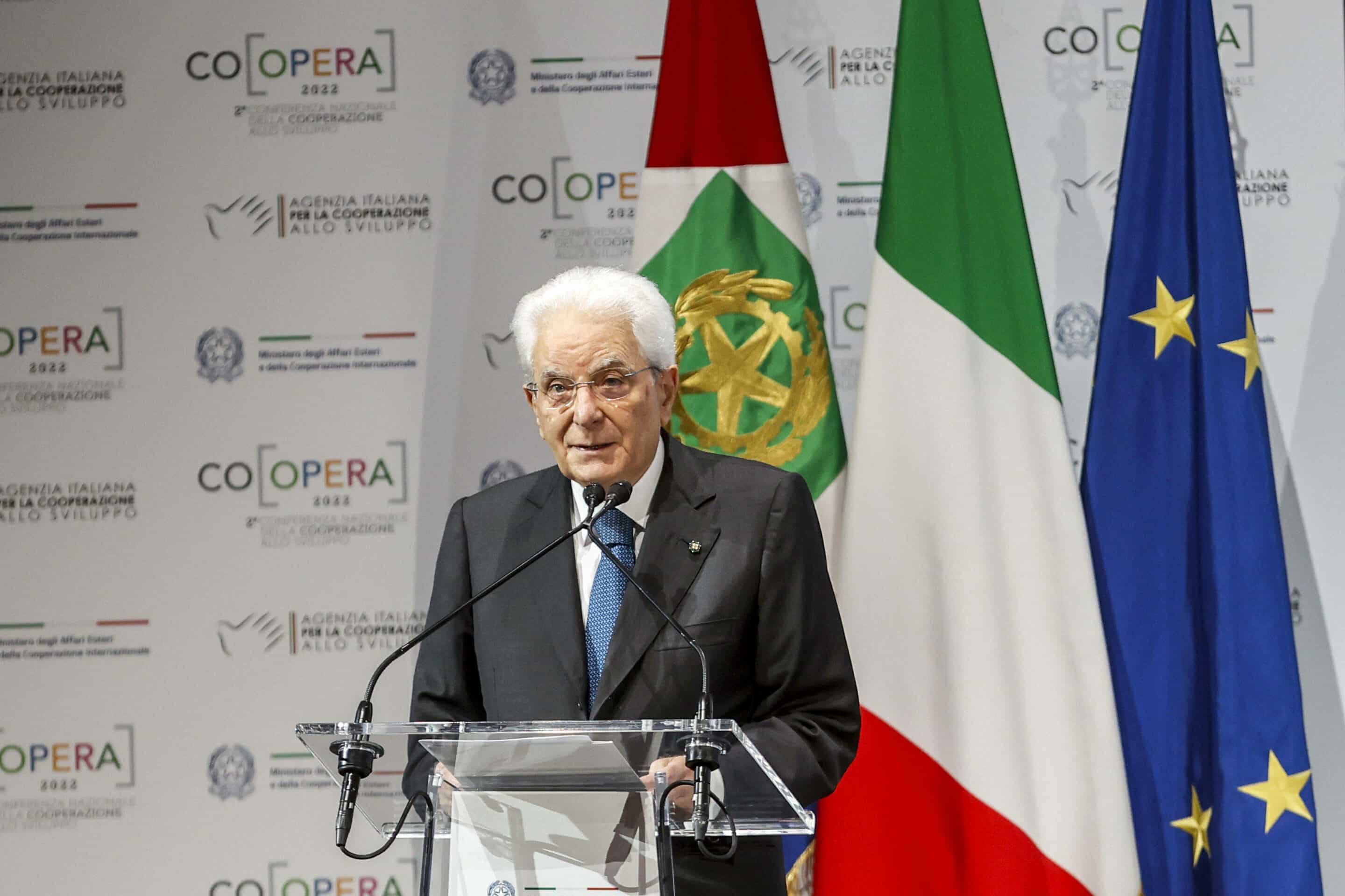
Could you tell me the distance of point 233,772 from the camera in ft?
10.1

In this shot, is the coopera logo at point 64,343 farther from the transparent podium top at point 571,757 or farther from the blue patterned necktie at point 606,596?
the transparent podium top at point 571,757

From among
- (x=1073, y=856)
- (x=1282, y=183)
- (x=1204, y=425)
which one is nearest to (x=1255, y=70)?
(x=1282, y=183)

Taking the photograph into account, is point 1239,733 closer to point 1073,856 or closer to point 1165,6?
point 1073,856

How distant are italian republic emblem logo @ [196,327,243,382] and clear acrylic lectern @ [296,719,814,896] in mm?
1937

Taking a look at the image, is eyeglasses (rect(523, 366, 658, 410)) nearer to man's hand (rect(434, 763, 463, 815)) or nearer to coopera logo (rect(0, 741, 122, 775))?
man's hand (rect(434, 763, 463, 815))

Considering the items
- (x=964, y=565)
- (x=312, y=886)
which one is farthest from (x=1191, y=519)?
(x=312, y=886)

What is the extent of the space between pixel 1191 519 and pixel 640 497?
4.55 feet

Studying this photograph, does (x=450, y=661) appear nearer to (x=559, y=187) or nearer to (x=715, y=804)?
(x=715, y=804)

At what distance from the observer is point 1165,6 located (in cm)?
282

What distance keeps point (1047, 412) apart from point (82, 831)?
93.8 inches

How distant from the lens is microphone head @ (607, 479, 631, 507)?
5.26 ft

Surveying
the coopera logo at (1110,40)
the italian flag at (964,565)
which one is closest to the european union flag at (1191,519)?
the italian flag at (964,565)

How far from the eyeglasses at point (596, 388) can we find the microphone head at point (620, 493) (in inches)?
8.9

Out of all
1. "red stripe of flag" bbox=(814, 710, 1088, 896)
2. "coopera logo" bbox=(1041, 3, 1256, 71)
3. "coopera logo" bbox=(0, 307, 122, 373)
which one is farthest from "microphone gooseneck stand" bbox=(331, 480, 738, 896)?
"coopera logo" bbox=(1041, 3, 1256, 71)
